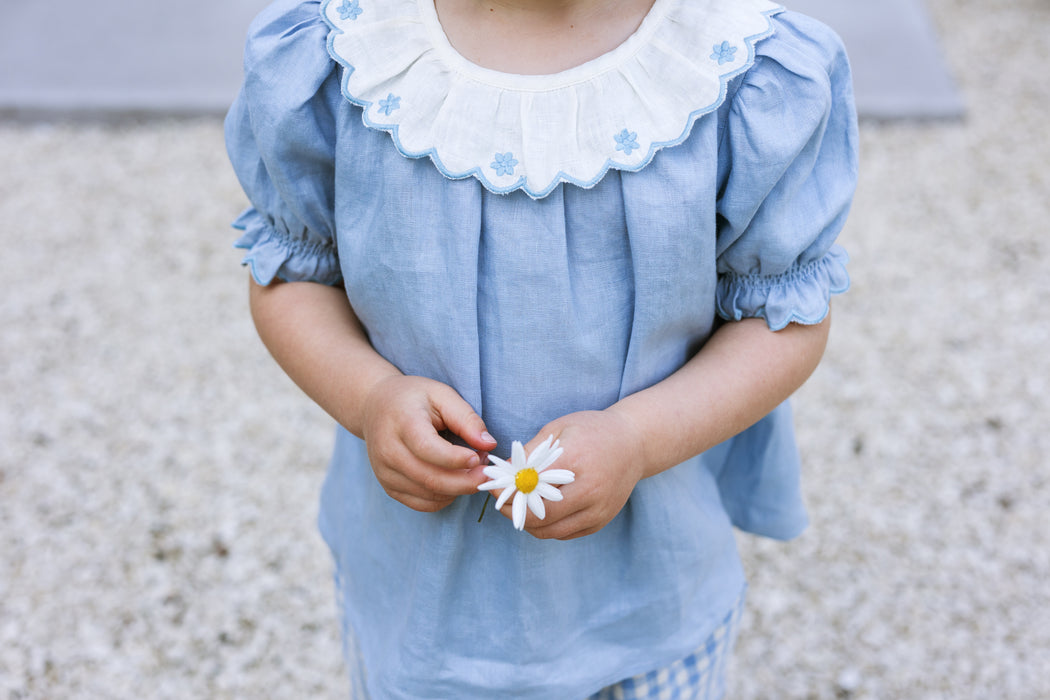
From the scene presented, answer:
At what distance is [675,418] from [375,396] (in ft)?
0.77

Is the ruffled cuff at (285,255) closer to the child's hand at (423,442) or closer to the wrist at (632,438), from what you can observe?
the child's hand at (423,442)

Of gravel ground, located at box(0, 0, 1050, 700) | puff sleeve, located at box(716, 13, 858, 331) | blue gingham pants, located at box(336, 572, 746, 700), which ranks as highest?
puff sleeve, located at box(716, 13, 858, 331)

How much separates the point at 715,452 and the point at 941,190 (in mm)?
2005

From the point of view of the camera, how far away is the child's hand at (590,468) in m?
0.61

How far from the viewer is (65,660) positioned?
154 cm

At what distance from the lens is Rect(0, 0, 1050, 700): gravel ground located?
1543mm

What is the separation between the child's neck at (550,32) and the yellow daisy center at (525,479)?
0.95 feet

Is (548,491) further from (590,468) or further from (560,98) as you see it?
(560,98)

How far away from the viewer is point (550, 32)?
63 cm

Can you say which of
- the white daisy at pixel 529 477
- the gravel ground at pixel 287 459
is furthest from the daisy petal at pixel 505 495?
the gravel ground at pixel 287 459

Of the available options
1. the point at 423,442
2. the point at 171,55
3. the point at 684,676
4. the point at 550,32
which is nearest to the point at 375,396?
the point at 423,442

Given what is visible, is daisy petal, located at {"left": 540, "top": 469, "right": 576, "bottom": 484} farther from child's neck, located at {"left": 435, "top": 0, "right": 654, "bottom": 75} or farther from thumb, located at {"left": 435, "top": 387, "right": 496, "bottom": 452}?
child's neck, located at {"left": 435, "top": 0, "right": 654, "bottom": 75}

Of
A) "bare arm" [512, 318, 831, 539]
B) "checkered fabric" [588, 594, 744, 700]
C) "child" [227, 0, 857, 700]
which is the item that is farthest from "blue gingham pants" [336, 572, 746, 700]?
"bare arm" [512, 318, 831, 539]

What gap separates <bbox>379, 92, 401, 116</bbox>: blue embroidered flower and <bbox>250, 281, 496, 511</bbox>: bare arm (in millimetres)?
202
